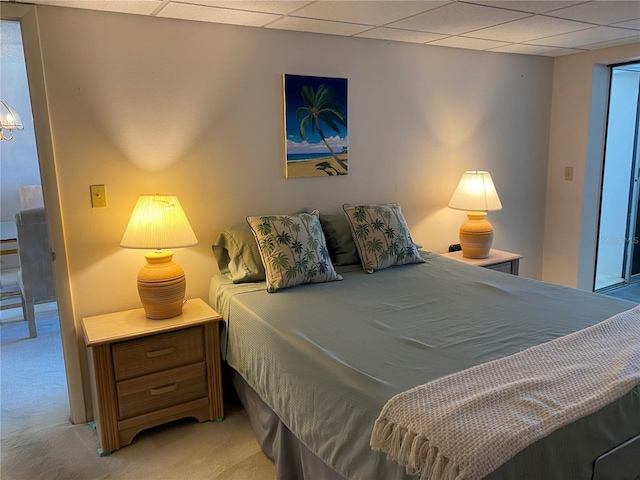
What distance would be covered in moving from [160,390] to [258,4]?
1914mm

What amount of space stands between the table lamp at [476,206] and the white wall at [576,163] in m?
1.04

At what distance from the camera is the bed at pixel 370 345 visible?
1379mm

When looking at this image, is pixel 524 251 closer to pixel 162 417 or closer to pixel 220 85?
pixel 220 85

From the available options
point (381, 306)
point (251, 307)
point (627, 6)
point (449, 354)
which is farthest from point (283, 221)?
point (627, 6)

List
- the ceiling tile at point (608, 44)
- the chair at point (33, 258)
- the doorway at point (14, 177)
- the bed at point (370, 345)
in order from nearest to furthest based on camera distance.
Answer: the bed at point (370, 345) < the ceiling tile at point (608, 44) < the chair at point (33, 258) < the doorway at point (14, 177)

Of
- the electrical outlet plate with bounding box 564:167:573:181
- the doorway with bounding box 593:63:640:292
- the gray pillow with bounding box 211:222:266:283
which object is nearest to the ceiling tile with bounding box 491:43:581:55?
the doorway with bounding box 593:63:640:292

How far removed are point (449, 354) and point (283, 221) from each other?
4.03ft

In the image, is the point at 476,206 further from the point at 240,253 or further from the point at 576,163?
the point at 240,253

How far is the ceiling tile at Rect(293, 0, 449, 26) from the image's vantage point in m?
2.34

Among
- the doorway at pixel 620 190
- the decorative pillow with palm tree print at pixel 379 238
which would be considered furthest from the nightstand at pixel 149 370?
the doorway at pixel 620 190

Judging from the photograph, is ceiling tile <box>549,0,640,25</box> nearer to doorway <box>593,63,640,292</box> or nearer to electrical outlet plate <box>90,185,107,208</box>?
doorway <box>593,63,640,292</box>

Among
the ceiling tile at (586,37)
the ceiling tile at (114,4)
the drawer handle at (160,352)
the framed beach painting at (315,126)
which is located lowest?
the drawer handle at (160,352)

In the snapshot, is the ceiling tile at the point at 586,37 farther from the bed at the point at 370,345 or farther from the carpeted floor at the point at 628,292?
the carpeted floor at the point at 628,292

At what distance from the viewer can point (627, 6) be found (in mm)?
2520
